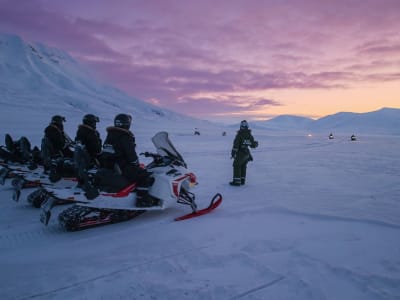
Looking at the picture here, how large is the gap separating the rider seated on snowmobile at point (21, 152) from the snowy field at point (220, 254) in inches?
38.7

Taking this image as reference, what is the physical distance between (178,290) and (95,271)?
956 mm

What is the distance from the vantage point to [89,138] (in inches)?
226

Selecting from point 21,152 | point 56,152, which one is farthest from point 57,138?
point 21,152

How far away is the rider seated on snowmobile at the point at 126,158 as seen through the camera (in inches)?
172

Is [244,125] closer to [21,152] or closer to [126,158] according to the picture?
[126,158]

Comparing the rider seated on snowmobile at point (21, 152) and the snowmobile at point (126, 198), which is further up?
the rider seated on snowmobile at point (21, 152)

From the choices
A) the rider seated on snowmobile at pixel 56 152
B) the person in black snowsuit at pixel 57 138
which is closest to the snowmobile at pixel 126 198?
the rider seated on snowmobile at pixel 56 152

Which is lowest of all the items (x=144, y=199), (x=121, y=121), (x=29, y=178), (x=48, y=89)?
(x=144, y=199)

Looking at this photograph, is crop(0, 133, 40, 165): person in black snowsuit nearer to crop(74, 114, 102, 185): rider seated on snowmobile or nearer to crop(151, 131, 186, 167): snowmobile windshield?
crop(74, 114, 102, 185): rider seated on snowmobile

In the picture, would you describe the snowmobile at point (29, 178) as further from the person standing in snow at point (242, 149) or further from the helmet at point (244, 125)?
the helmet at point (244, 125)

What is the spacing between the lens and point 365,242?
12.1ft

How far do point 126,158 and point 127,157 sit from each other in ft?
0.20

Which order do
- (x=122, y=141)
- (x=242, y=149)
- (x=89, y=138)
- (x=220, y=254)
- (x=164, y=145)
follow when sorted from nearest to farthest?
(x=220, y=254) → (x=122, y=141) → (x=164, y=145) → (x=89, y=138) → (x=242, y=149)

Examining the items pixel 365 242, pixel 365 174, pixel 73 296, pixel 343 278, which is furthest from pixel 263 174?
pixel 73 296
